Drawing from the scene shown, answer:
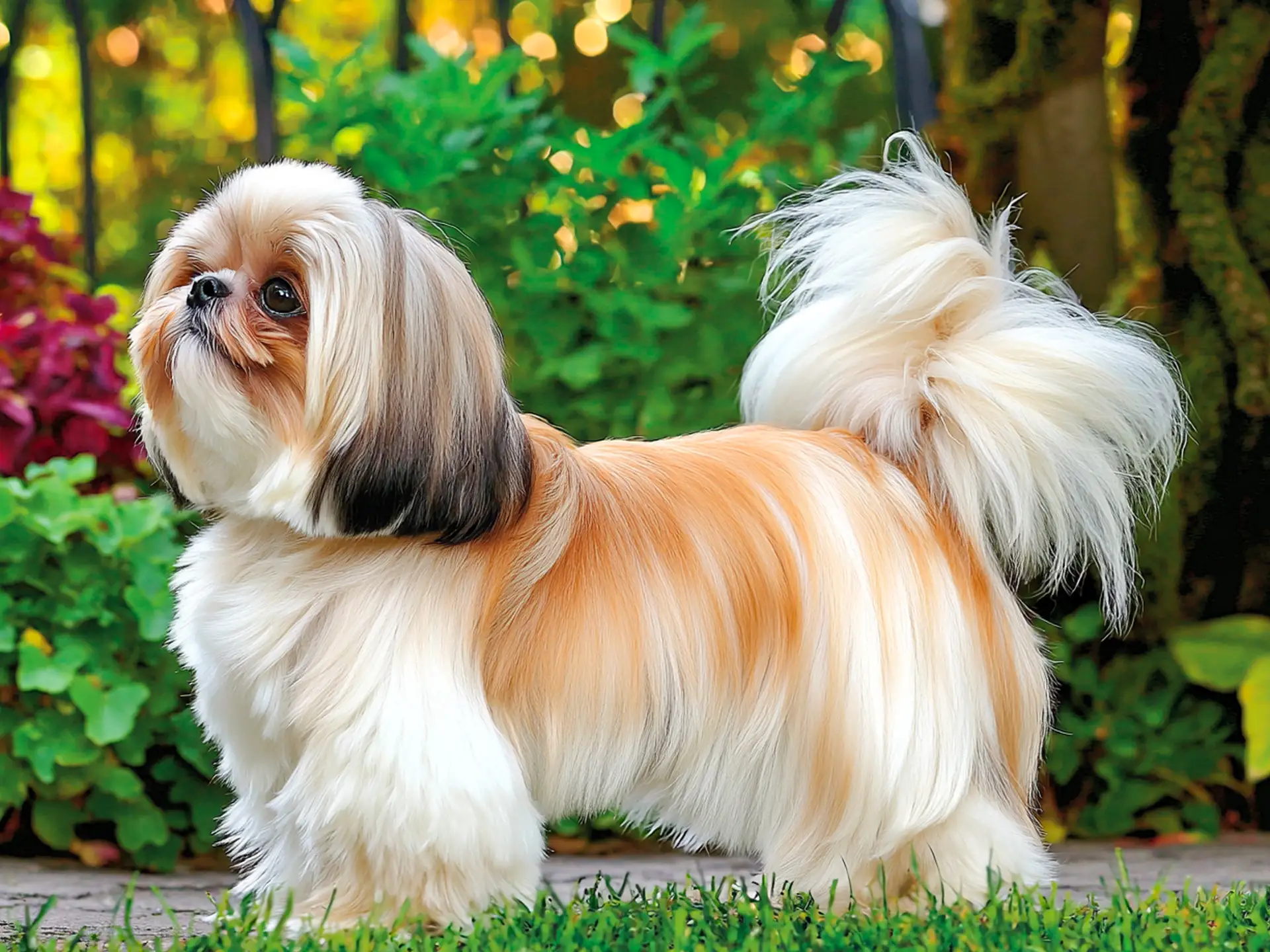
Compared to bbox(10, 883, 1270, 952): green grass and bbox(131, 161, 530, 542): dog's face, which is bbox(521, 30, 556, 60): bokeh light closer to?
bbox(131, 161, 530, 542): dog's face

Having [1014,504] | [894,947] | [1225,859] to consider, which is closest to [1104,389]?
[1014,504]

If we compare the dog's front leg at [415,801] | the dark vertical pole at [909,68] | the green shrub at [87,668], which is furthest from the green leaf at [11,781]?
the dark vertical pole at [909,68]

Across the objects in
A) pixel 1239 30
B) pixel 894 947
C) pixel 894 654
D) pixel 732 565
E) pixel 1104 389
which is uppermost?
pixel 1239 30

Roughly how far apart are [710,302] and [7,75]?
10.9 ft

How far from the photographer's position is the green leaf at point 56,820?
3.99 meters

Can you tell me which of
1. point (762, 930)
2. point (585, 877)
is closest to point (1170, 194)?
point (585, 877)

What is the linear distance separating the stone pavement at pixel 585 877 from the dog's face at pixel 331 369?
114cm

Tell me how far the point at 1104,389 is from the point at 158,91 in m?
7.69

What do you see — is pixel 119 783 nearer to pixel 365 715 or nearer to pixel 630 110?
pixel 365 715

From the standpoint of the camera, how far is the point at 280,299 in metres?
2.71

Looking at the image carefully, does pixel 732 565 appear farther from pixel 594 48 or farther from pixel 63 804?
pixel 594 48

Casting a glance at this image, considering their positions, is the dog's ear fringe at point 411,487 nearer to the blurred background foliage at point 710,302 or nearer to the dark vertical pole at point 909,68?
the blurred background foliage at point 710,302

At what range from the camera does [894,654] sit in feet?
9.59

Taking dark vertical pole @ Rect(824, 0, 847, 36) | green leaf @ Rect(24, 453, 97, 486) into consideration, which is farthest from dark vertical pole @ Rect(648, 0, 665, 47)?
green leaf @ Rect(24, 453, 97, 486)
